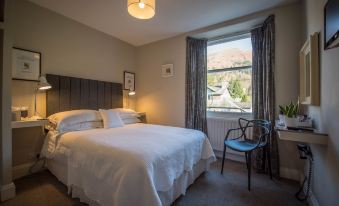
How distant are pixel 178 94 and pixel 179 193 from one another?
6.95 feet

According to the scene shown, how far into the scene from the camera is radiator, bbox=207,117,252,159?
3.06m

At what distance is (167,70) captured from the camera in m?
3.72

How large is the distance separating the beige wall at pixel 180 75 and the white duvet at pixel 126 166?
150 centimetres

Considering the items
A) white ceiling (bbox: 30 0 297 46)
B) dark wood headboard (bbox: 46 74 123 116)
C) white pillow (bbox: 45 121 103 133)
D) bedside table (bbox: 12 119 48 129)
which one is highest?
white ceiling (bbox: 30 0 297 46)

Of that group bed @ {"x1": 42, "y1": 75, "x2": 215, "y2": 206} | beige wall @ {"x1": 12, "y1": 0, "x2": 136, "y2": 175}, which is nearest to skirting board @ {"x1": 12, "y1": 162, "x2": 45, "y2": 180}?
beige wall @ {"x1": 12, "y1": 0, "x2": 136, "y2": 175}

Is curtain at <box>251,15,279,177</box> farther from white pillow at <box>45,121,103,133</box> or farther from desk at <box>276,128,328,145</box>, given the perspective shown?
white pillow at <box>45,121,103,133</box>

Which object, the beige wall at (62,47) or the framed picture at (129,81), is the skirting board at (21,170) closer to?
the beige wall at (62,47)

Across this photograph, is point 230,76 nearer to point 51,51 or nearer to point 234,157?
point 234,157

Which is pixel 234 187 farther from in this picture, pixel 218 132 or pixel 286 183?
pixel 218 132

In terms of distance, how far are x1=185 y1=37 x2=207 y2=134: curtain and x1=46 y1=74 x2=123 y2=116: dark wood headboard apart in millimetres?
1654

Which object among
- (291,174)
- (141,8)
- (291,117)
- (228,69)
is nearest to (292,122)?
(291,117)

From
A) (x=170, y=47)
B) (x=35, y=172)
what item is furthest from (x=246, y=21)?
(x=35, y=172)

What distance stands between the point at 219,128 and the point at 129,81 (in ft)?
8.02

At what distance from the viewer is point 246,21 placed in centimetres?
273
